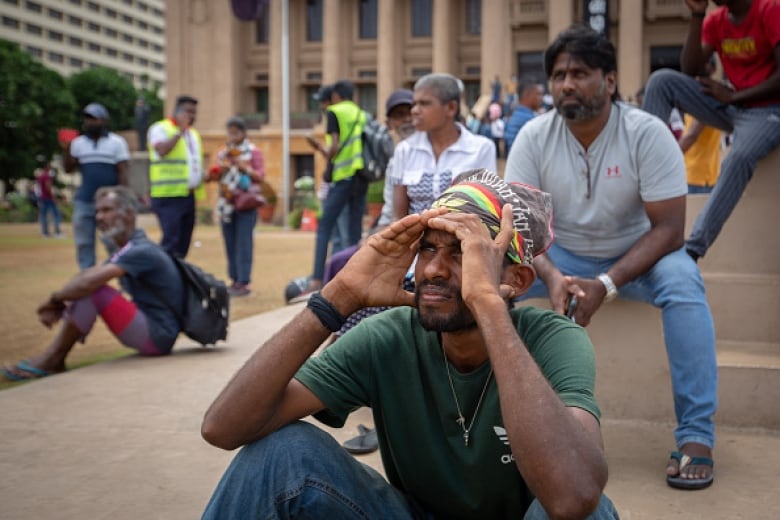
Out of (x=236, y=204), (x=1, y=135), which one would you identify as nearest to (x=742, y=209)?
(x=236, y=204)

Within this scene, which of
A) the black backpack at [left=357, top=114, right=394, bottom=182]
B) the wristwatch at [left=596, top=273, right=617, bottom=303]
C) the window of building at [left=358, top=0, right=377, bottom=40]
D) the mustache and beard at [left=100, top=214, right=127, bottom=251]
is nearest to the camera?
the wristwatch at [left=596, top=273, right=617, bottom=303]

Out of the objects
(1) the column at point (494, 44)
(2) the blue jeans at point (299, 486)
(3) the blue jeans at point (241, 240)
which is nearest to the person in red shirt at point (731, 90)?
(2) the blue jeans at point (299, 486)

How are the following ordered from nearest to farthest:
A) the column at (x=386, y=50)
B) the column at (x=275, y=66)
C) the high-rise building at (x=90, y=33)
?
the column at (x=386, y=50) < the column at (x=275, y=66) < the high-rise building at (x=90, y=33)

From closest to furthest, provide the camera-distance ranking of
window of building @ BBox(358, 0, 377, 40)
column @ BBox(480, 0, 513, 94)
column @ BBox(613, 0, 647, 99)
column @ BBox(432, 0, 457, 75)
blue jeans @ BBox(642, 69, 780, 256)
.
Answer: blue jeans @ BBox(642, 69, 780, 256), column @ BBox(613, 0, 647, 99), column @ BBox(480, 0, 513, 94), column @ BBox(432, 0, 457, 75), window of building @ BBox(358, 0, 377, 40)

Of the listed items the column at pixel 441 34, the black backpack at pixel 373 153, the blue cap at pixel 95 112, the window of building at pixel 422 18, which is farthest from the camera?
the window of building at pixel 422 18

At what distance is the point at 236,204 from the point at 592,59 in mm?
5996

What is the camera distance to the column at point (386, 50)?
135 feet

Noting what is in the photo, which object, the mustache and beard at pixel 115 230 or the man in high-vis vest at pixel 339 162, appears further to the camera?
the man in high-vis vest at pixel 339 162

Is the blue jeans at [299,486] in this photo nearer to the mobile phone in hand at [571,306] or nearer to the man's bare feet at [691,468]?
the man's bare feet at [691,468]

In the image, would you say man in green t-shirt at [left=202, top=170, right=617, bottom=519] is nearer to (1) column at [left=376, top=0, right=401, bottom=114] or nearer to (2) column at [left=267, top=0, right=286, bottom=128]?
(1) column at [left=376, top=0, right=401, bottom=114]

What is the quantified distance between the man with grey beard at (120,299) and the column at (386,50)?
35.9 metres

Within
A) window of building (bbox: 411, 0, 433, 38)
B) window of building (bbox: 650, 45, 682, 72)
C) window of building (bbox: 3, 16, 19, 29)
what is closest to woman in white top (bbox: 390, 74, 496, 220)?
window of building (bbox: 650, 45, 682, 72)

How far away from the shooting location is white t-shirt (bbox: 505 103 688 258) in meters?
3.65

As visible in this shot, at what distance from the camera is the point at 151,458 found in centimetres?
372
